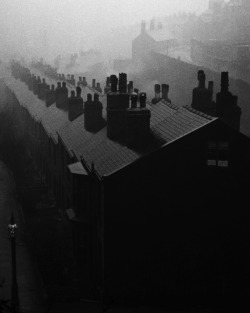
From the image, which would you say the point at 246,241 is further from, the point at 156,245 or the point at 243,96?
the point at 243,96

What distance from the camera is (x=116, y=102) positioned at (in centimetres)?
2506

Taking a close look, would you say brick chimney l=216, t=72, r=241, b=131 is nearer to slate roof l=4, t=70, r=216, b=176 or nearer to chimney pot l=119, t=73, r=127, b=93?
slate roof l=4, t=70, r=216, b=176

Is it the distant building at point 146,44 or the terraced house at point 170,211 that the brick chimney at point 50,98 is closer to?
the terraced house at point 170,211

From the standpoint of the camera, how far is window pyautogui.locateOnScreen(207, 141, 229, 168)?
21000 millimetres

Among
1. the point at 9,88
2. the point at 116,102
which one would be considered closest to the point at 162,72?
the point at 9,88

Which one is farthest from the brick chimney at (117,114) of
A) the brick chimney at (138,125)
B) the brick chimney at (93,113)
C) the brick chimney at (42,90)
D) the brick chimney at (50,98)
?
the brick chimney at (42,90)

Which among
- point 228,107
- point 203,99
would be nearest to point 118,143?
point 228,107

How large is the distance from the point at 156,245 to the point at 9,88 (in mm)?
47839

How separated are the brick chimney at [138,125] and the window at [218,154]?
3.06m

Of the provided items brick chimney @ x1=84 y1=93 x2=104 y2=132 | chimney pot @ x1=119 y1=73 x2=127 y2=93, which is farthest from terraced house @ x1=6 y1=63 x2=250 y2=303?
brick chimney @ x1=84 y1=93 x2=104 y2=132

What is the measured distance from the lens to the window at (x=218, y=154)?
68.9ft

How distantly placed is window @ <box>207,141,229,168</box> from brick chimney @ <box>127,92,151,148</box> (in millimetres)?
3057

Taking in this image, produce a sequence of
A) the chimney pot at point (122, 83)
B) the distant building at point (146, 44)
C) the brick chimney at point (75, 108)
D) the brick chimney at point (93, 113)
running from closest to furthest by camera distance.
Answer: the chimney pot at point (122, 83)
the brick chimney at point (93, 113)
the brick chimney at point (75, 108)
the distant building at point (146, 44)

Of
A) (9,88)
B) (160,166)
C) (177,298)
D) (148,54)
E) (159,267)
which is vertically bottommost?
(177,298)
